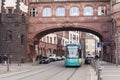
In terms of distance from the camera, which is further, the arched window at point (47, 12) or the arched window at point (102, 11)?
the arched window at point (47, 12)

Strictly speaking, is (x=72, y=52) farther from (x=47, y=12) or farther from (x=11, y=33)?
(x=47, y=12)

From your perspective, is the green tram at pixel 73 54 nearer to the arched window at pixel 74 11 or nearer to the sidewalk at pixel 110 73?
the sidewalk at pixel 110 73

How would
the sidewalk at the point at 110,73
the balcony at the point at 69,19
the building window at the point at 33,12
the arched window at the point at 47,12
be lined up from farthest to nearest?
the building window at the point at 33,12, the arched window at the point at 47,12, the balcony at the point at 69,19, the sidewalk at the point at 110,73

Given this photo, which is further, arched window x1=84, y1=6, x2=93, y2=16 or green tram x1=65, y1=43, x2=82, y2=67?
arched window x1=84, y1=6, x2=93, y2=16

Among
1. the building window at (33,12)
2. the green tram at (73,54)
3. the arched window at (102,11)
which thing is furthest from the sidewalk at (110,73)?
the building window at (33,12)

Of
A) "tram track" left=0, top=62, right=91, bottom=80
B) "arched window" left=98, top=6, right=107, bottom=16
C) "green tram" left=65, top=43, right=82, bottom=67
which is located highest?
"arched window" left=98, top=6, right=107, bottom=16

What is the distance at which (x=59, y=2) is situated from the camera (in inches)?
2405

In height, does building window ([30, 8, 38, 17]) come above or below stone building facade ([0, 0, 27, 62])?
above

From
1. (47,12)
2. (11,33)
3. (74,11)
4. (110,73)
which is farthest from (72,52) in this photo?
(47,12)

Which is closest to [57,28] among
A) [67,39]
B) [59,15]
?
[59,15]

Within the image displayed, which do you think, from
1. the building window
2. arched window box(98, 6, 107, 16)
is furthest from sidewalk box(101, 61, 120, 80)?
the building window

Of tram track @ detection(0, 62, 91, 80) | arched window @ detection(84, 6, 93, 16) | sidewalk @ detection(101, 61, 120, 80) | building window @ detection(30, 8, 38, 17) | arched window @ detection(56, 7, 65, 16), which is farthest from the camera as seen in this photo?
building window @ detection(30, 8, 38, 17)

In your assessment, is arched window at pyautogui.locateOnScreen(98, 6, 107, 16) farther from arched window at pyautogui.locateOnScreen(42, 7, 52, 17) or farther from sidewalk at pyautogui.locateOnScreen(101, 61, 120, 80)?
sidewalk at pyautogui.locateOnScreen(101, 61, 120, 80)

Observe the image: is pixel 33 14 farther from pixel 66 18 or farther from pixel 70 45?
pixel 70 45
